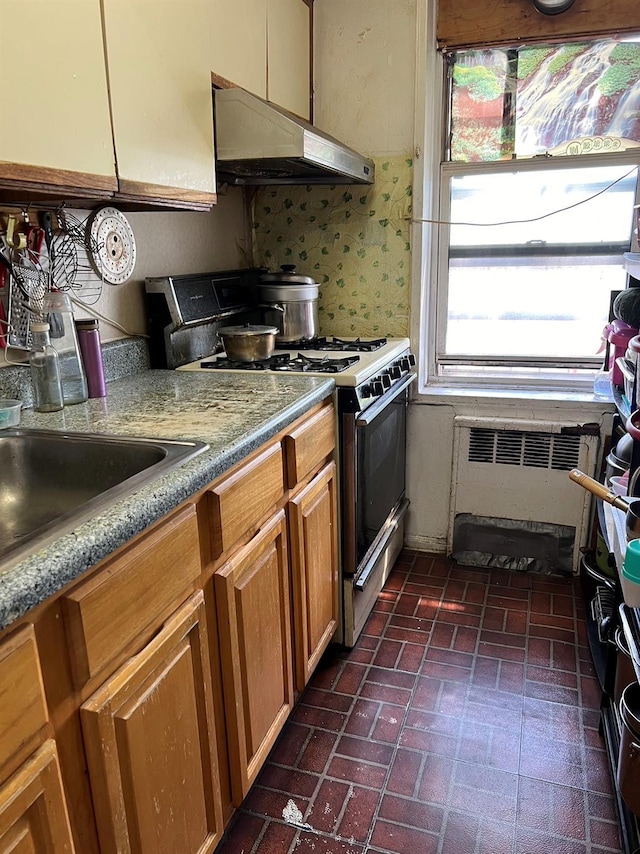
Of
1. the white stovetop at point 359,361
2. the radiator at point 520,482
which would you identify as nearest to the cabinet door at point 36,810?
the white stovetop at point 359,361

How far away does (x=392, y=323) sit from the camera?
8.89ft

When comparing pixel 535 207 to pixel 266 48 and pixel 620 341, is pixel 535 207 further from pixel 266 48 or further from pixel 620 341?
pixel 266 48

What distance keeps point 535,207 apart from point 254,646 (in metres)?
2.10

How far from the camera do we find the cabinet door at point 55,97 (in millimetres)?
1105

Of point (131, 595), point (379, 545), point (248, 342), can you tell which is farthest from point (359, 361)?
point (131, 595)

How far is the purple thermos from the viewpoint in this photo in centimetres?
172

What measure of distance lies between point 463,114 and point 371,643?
6.93 feet

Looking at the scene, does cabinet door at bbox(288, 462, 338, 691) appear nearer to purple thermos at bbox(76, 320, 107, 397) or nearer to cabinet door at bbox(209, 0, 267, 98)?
purple thermos at bbox(76, 320, 107, 397)

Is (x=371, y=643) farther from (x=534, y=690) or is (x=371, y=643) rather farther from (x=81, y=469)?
(x=81, y=469)

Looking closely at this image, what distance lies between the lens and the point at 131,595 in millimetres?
994

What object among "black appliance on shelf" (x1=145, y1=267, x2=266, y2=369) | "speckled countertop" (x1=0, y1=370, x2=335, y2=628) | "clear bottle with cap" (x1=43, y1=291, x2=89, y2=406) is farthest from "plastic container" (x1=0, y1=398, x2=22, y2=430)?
"black appliance on shelf" (x1=145, y1=267, x2=266, y2=369)

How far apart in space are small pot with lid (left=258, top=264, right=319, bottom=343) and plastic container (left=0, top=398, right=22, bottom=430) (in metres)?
1.21

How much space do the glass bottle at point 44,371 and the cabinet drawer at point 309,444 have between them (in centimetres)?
59

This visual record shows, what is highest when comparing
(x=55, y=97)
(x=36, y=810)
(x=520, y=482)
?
(x=55, y=97)
